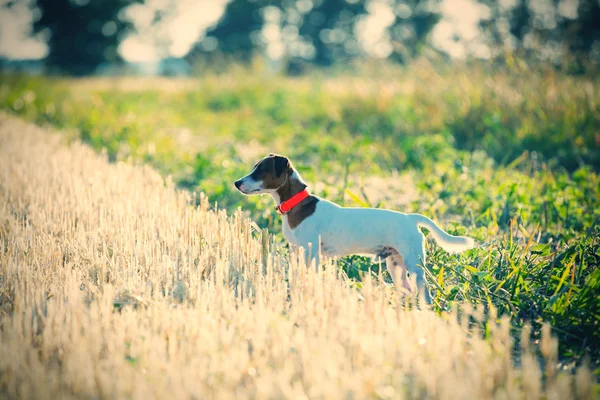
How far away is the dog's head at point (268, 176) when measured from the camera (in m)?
4.00

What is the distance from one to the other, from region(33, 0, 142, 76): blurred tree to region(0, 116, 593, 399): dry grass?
135 feet

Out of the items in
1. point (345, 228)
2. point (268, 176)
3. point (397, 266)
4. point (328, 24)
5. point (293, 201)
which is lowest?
point (397, 266)

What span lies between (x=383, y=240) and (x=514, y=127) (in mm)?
6710

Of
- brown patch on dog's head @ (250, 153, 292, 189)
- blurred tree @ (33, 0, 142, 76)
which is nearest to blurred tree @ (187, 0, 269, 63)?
blurred tree @ (33, 0, 142, 76)

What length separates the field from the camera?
2.59m

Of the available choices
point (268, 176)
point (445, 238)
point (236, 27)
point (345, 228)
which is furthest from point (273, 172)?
point (236, 27)

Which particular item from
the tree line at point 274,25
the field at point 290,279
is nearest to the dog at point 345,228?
the field at point 290,279

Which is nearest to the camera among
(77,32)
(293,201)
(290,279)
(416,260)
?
(290,279)

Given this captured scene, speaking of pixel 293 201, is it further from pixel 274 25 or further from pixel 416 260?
pixel 274 25

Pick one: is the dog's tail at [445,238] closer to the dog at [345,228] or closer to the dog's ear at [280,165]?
the dog at [345,228]

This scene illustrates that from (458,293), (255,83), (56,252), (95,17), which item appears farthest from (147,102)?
(95,17)

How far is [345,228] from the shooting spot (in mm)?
3869

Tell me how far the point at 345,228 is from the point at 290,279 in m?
0.56

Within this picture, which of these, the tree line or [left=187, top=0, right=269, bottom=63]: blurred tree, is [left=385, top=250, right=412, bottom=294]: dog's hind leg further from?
[left=187, top=0, right=269, bottom=63]: blurred tree
